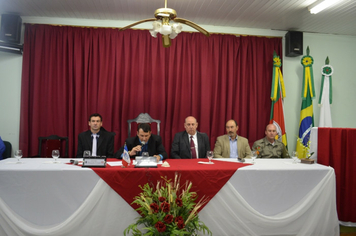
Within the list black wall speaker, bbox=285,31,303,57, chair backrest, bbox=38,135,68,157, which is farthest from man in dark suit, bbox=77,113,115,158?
black wall speaker, bbox=285,31,303,57

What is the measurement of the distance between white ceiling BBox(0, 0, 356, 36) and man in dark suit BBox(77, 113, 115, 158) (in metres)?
1.74

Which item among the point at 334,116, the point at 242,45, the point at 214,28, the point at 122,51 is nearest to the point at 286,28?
the point at 242,45

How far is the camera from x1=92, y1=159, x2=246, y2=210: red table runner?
231cm

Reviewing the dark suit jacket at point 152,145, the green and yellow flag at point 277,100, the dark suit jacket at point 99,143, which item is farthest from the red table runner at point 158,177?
the green and yellow flag at point 277,100

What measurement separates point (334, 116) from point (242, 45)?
227 cm

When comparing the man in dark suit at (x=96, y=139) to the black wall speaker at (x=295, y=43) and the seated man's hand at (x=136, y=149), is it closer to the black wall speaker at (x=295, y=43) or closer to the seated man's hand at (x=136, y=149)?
the seated man's hand at (x=136, y=149)

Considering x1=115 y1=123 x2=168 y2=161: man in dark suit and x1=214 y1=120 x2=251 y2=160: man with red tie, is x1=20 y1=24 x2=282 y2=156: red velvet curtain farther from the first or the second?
x1=115 y1=123 x2=168 y2=161: man in dark suit

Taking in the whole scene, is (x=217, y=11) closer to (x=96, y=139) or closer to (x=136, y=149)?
(x=136, y=149)

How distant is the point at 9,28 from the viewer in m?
4.07

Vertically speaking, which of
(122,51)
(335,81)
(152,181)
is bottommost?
(152,181)

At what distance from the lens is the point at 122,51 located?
Answer: 4.44m

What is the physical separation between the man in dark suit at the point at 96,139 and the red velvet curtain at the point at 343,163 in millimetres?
2677

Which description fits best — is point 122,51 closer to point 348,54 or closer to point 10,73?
point 10,73

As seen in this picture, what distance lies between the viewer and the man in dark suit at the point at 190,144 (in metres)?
3.71
